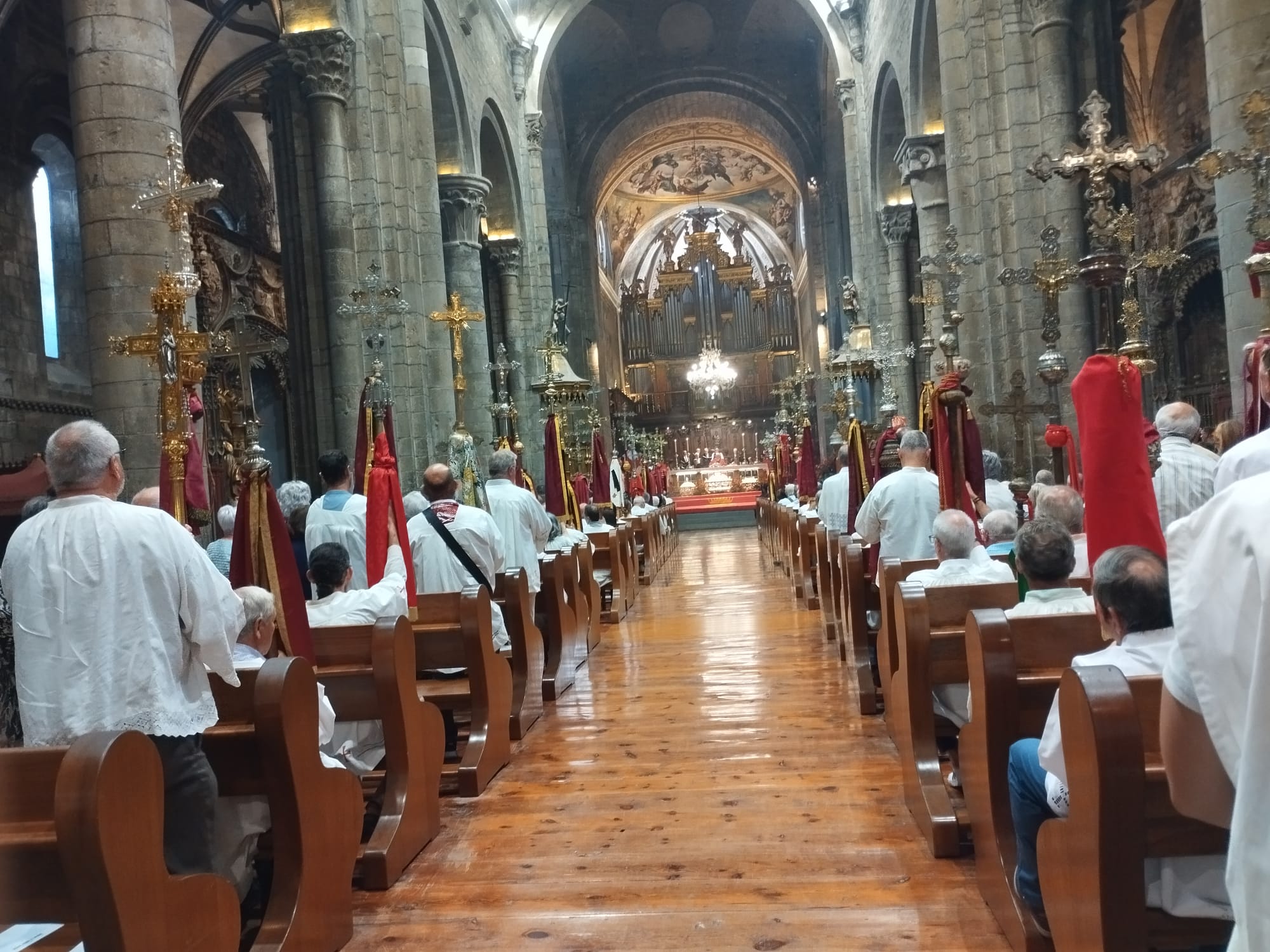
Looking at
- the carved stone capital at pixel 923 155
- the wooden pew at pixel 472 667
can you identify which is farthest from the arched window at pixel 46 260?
the carved stone capital at pixel 923 155

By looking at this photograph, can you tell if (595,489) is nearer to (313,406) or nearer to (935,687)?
(313,406)

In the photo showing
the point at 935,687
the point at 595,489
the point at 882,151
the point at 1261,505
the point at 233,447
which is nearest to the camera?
the point at 1261,505

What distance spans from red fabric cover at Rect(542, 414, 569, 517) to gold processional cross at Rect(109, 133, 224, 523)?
5.78 metres

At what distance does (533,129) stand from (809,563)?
13.3 meters

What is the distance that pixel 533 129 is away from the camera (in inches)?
799

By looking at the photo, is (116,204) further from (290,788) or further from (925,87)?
(925,87)

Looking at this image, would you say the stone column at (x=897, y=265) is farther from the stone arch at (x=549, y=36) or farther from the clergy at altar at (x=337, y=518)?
the clergy at altar at (x=337, y=518)

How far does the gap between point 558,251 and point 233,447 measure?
21.7 m

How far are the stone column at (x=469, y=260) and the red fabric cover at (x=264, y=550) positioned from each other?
34.6 feet

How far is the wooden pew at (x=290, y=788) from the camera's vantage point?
2.84 metres

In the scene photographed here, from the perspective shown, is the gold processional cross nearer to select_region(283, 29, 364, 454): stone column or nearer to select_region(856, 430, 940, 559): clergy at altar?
select_region(856, 430, 940, 559): clergy at altar

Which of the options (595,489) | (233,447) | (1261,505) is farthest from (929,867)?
(595,489)

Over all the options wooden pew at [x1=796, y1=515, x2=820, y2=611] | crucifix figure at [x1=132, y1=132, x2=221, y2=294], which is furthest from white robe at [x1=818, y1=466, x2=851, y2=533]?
crucifix figure at [x1=132, y1=132, x2=221, y2=294]

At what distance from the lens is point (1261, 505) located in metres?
1.30
